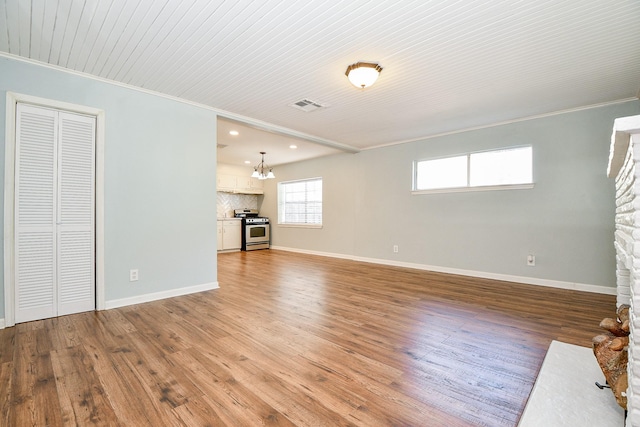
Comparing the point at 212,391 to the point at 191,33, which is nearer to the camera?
the point at 212,391

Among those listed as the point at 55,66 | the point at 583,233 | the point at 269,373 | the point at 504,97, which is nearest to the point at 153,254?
the point at 55,66

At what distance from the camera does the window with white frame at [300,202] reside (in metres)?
7.55

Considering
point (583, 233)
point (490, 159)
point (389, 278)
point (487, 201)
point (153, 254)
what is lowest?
point (389, 278)

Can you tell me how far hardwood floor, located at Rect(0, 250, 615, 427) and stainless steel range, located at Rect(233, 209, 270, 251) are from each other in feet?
14.5

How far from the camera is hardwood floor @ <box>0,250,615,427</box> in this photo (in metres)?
1.48

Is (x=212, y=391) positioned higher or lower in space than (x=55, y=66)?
lower

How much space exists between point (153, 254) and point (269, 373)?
238cm

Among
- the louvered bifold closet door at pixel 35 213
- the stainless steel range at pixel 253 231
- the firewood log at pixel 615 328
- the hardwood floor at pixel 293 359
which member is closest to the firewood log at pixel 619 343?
the firewood log at pixel 615 328

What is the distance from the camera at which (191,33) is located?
91.3 inches

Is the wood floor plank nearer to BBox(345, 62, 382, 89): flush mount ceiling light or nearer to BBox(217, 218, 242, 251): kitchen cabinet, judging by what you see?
BBox(345, 62, 382, 89): flush mount ceiling light

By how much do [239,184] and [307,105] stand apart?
513 cm

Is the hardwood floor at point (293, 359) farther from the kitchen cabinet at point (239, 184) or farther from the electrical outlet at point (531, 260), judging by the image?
the kitchen cabinet at point (239, 184)

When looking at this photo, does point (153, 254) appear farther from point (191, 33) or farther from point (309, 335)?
point (191, 33)

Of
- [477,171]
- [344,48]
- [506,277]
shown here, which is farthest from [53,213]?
[506,277]
